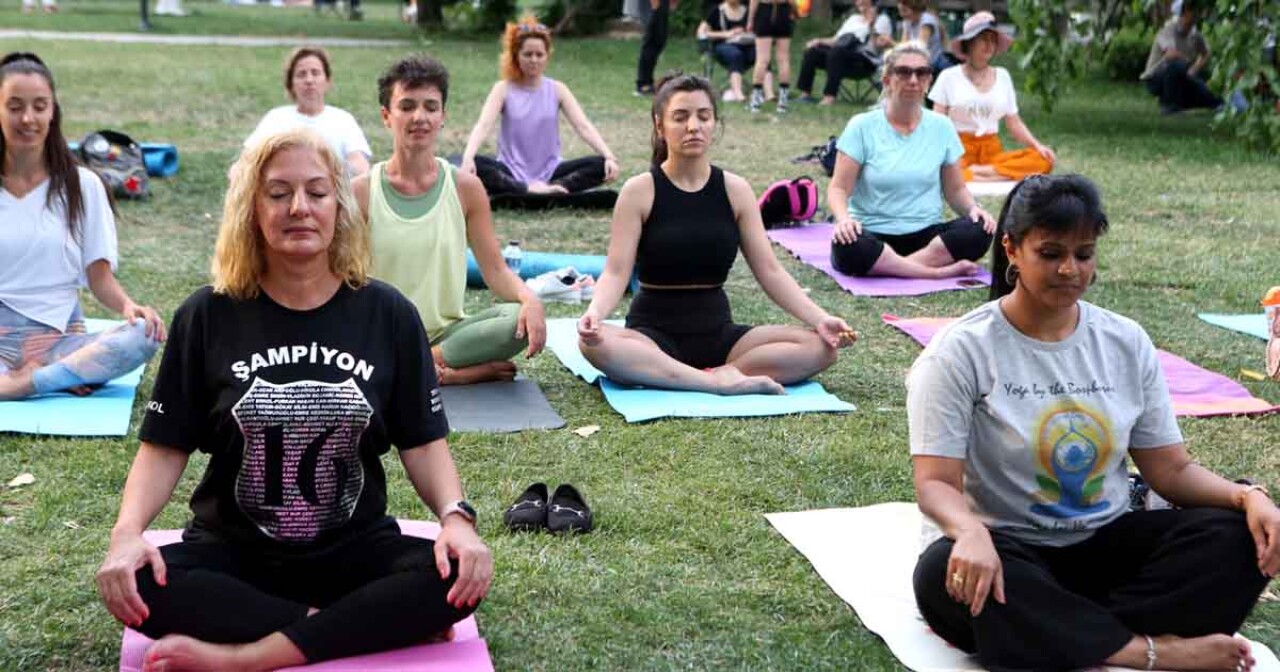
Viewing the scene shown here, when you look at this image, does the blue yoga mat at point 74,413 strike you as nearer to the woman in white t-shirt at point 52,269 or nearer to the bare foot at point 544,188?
the woman in white t-shirt at point 52,269

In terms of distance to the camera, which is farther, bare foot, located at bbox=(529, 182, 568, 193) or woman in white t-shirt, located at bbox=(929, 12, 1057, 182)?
woman in white t-shirt, located at bbox=(929, 12, 1057, 182)

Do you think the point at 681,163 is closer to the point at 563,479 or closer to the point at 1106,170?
the point at 563,479

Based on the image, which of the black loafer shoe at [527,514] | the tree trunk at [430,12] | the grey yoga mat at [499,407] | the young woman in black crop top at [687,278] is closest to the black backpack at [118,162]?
the grey yoga mat at [499,407]

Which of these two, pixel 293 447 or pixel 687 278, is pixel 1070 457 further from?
pixel 687 278

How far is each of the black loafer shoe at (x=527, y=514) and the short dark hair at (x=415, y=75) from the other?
1.73 metres

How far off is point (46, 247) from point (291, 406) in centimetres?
247

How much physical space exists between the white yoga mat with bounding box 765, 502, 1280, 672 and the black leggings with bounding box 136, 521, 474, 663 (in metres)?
0.96

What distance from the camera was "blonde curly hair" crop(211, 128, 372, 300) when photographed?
3211 millimetres

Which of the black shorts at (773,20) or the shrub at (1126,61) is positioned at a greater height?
the black shorts at (773,20)

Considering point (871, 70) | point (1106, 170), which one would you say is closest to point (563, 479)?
point (1106, 170)

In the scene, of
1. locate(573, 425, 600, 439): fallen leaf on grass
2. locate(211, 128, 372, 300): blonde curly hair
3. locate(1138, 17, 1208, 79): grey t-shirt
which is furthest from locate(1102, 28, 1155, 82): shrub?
locate(211, 128, 372, 300): blonde curly hair

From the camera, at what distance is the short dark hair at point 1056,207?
3.23 m

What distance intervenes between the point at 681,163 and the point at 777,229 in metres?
3.64

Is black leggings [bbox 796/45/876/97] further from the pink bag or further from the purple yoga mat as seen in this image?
the purple yoga mat
